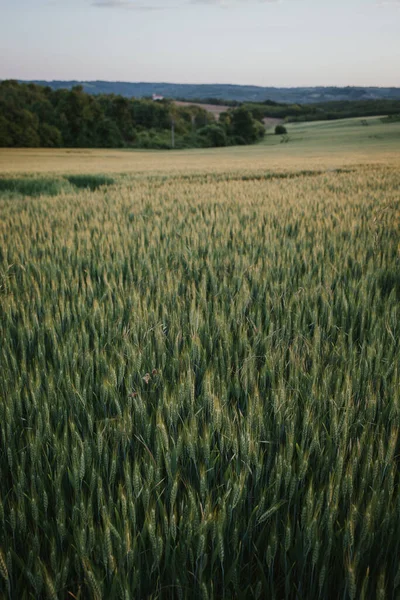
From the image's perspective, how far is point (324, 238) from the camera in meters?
3.85

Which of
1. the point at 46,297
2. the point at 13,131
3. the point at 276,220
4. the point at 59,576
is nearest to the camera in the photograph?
the point at 59,576

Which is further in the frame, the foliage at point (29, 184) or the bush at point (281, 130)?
the bush at point (281, 130)

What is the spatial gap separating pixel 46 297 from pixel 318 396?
180 centimetres

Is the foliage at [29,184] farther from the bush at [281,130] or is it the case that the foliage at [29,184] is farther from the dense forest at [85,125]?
the bush at [281,130]

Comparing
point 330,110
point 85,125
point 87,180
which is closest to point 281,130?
point 330,110

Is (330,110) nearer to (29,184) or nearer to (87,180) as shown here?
(87,180)

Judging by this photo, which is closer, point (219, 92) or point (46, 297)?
point (46, 297)

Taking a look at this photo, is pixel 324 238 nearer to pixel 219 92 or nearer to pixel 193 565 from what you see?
pixel 193 565

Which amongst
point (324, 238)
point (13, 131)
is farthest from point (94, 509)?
point (13, 131)

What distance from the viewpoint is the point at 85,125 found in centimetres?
6081

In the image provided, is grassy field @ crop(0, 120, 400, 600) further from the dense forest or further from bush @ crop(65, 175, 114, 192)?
the dense forest

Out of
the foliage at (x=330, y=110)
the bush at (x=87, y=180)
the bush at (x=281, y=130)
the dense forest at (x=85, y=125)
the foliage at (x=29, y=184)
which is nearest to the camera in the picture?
the foliage at (x=29, y=184)

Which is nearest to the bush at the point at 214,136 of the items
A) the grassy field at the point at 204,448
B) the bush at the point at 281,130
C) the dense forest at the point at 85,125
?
the dense forest at the point at 85,125

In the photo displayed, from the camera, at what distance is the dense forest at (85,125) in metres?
51.2
